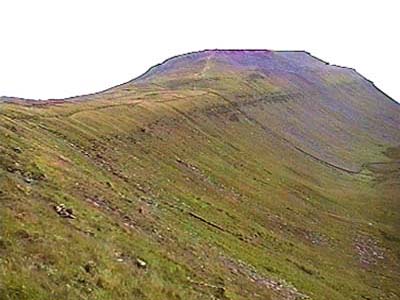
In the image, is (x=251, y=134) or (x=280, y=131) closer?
(x=251, y=134)

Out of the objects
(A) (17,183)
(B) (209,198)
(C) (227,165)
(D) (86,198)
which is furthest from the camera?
(C) (227,165)

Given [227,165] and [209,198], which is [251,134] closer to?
[227,165]

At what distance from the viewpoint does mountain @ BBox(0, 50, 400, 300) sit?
87.4ft

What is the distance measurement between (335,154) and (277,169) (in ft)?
157

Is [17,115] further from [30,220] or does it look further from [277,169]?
[277,169]

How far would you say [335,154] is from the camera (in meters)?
142

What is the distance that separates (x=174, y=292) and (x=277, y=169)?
7129cm

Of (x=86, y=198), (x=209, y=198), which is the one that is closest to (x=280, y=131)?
(x=209, y=198)

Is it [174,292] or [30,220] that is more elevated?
[30,220]

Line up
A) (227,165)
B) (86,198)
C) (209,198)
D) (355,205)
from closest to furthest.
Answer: (86,198) < (209,198) < (227,165) < (355,205)

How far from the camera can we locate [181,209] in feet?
166

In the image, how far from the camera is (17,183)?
31641mm

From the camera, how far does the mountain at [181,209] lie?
87.4ft

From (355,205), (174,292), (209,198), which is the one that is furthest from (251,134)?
(174,292)
